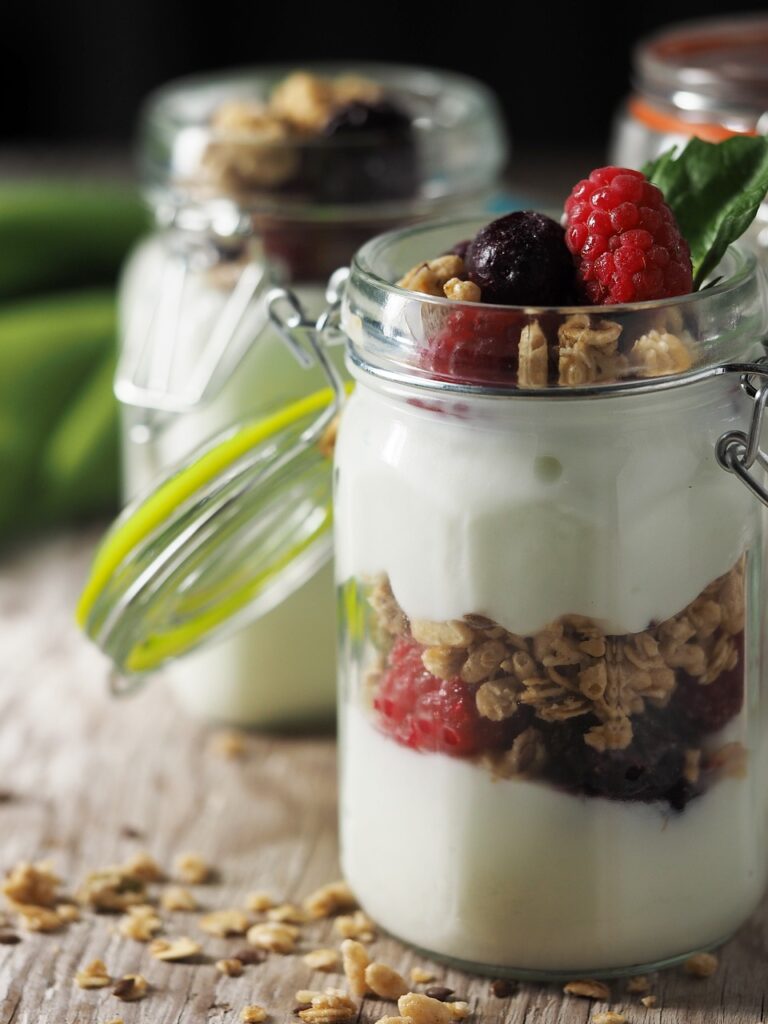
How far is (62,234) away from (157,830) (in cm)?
82

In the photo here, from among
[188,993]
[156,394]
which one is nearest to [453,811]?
[188,993]

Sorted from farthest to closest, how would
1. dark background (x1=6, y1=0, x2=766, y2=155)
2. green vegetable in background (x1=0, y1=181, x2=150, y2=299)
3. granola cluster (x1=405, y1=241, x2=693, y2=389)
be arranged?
dark background (x1=6, y1=0, x2=766, y2=155) → green vegetable in background (x1=0, y1=181, x2=150, y2=299) → granola cluster (x1=405, y1=241, x2=693, y2=389)

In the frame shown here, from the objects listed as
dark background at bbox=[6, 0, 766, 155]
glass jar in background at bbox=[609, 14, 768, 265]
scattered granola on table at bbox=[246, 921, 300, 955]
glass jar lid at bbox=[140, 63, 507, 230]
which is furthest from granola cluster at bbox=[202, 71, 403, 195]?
dark background at bbox=[6, 0, 766, 155]

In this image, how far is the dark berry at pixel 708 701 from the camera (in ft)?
2.68

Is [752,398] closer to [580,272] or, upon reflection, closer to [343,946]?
[580,272]

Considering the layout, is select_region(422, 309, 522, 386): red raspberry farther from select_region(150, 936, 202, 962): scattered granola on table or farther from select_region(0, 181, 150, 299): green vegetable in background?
select_region(0, 181, 150, 299): green vegetable in background

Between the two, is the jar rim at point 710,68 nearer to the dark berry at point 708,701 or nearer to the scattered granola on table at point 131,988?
the dark berry at point 708,701

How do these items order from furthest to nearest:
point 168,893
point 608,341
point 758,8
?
point 758,8 → point 168,893 → point 608,341

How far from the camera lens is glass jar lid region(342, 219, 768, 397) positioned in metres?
0.75

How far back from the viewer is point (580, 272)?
0.80 metres

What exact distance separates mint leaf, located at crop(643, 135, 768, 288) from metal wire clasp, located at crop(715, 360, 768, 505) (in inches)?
2.9

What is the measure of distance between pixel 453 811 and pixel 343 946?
0.11 metres

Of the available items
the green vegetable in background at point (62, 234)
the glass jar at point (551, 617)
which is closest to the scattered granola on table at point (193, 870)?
A: the glass jar at point (551, 617)

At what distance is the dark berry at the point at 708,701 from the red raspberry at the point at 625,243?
20cm
